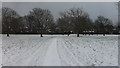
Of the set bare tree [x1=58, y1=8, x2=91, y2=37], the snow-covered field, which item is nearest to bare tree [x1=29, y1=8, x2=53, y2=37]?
→ bare tree [x1=58, y1=8, x2=91, y2=37]

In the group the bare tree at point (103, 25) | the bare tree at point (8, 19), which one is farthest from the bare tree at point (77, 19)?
the bare tree at point (103, 25)

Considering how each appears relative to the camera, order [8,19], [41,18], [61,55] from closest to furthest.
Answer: [61,55] < [8,19] < [41,18]

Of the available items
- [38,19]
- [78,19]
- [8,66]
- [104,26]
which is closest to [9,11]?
[38,19]

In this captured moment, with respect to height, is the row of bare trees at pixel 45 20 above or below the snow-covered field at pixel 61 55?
above

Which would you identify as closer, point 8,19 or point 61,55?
point 61,55

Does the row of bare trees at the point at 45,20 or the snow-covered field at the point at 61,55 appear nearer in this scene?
the snow-covered field at the point at 61,55

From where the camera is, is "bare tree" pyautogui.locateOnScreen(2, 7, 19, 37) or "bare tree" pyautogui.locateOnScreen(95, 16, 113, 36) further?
"bare tree" pyautogui.locateOnScreen(95, 16, 113, 36)

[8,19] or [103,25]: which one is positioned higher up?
[8,19]

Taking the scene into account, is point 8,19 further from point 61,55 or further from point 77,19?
point 61,55

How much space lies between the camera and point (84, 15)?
267ft

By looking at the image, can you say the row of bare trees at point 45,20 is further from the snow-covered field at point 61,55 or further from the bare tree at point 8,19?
the snow-covered field at point 61,55

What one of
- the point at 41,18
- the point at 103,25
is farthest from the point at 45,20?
the point at 103,25

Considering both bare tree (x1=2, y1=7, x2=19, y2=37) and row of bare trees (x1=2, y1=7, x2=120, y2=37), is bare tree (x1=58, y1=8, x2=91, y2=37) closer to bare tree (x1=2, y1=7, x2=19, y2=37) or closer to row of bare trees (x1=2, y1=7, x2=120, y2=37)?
row of bare trees (x1=2, y1=7, x2=120, y2=37)

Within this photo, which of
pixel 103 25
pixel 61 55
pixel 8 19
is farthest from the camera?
pixel 103 25
